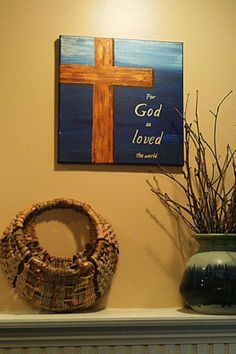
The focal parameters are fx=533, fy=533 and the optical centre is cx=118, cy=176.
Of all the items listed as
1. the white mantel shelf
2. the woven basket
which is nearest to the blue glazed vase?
the white mantel shelf

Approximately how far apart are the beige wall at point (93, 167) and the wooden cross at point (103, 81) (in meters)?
0.05

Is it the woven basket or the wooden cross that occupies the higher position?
the wooden cross

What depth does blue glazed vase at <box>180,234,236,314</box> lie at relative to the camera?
4.75ft

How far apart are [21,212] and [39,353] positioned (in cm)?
40

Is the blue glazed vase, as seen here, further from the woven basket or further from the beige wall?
the woven basket

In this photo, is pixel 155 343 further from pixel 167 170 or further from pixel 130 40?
pixel 130 40

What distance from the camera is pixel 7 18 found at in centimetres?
167

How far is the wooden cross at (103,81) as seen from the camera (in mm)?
1630

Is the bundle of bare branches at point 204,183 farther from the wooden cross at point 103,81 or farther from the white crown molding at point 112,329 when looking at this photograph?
the white crown molding at point 112,329

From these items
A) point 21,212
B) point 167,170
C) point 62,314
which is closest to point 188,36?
point 167,170

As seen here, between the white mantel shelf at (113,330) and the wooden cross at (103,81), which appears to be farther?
the wooden cross at (103,81)

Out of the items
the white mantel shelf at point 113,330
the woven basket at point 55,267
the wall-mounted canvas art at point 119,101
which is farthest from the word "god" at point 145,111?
the white mantel shelf at point 113,330

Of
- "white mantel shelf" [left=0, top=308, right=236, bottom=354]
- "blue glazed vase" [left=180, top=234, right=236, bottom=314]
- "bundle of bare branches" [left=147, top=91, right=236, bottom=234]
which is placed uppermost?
"bundle of bare branches" [left=147, top=91, right=236, bottom=234]

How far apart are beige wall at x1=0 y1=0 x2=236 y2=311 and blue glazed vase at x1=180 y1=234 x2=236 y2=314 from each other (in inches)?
5.1
